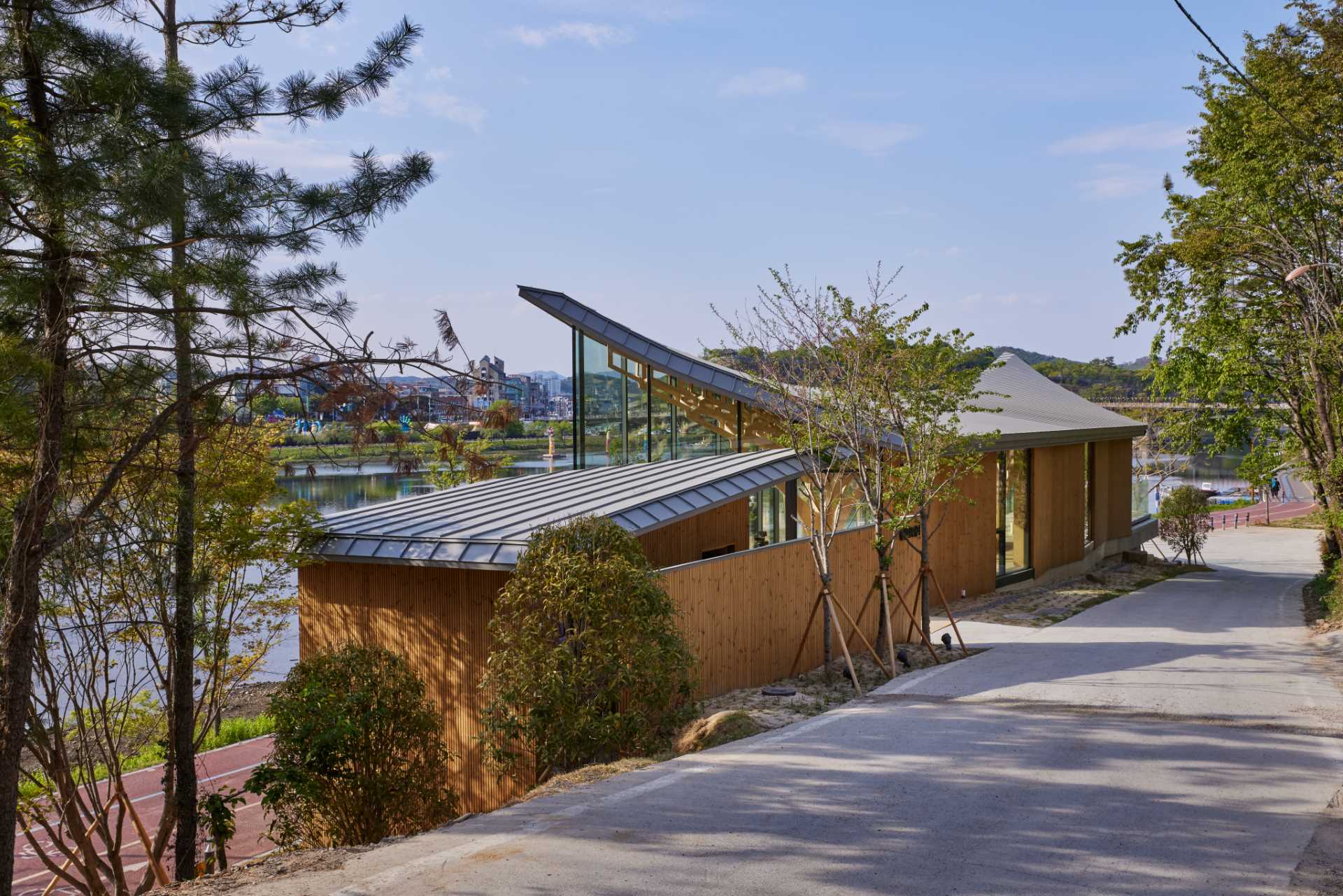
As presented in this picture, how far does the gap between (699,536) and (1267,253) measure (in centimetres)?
1233

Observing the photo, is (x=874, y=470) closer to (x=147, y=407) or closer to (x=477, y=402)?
(x=477, y=402)

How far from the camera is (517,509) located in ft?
39.7

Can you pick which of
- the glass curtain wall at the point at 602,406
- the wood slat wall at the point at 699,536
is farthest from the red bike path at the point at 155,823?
the glass curtain wall at the point at 602,406

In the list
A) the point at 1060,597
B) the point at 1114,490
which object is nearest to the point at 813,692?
the point at 1060,597

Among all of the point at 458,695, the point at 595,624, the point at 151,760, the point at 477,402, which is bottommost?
the point at 151,760

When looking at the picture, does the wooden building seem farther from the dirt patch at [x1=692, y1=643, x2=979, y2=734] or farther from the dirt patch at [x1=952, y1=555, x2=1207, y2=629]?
the dirt patch at [x1=952, y1=555, x2=1207, y2=629]

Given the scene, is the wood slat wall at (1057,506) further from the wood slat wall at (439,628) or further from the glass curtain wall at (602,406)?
the wood slat wall at (439,628)

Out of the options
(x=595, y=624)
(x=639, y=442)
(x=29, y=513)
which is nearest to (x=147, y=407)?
(x=29, y=513)

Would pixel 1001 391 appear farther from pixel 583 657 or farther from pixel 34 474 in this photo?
pixel 34 474

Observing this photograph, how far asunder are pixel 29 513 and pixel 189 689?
3319mm

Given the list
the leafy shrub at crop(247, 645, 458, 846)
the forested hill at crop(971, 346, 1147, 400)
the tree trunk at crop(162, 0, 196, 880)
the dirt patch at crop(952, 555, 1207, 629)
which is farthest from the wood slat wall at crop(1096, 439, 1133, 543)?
the forested hill at crop(971, 346, 1147, 400)

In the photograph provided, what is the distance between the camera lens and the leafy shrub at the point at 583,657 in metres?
8.17

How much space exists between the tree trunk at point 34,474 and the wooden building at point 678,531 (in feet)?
12.9

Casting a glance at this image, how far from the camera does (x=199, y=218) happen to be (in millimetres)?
7270
